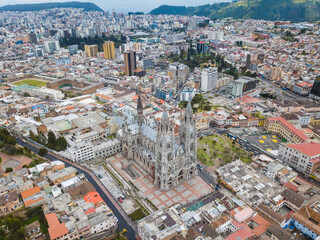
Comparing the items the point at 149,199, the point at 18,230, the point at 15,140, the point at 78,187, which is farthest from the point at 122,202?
the point at 15,140

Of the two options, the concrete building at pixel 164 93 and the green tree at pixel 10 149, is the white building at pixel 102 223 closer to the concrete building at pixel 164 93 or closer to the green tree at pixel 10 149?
the green tree at pixel 10 149

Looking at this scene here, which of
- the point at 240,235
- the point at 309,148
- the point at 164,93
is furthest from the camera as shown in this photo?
the point at 164,93

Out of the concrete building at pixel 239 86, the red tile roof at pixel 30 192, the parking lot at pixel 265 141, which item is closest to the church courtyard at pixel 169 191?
the red tile roof at pixel 30 192

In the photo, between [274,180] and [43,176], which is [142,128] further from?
[274,180]

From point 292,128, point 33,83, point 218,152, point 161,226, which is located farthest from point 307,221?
point 33,83

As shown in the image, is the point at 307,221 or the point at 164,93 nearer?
the point at 307,221

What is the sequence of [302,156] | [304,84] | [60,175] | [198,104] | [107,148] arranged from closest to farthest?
[60,175] < [302,156] < [107,148] < [198,104] < [304,84]

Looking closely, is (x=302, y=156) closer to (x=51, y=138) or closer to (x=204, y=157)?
(x=204, y=157)
